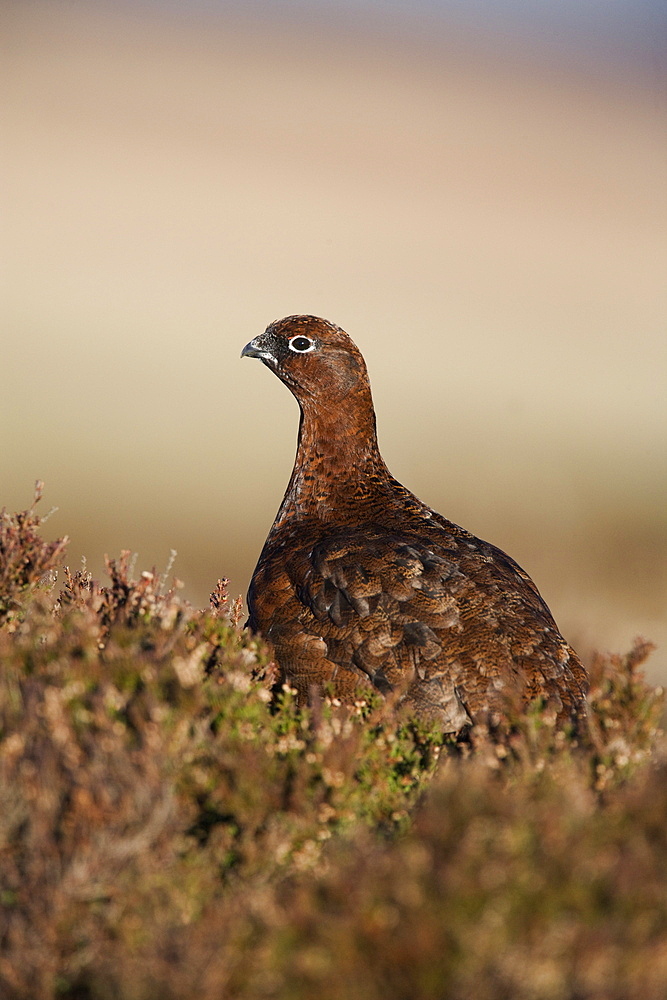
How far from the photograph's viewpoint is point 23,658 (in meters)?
3.32

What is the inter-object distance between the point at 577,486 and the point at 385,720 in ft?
51.2

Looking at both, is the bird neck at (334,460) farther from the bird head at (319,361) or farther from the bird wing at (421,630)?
the bird wing at (421,630)

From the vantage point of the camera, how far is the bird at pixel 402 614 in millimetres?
4133

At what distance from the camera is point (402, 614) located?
4324 millimetres

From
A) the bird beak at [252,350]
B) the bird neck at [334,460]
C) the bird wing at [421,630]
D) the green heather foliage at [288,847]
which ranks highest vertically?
the bird beak at [252,350]

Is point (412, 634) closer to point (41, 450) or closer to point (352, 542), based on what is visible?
point (352, 542)

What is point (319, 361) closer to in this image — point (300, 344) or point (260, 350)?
point (300, 344)

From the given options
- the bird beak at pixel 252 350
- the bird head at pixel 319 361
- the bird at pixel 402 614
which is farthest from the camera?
the bird beak at pixel 252 350

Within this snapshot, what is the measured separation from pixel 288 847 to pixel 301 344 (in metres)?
3.67

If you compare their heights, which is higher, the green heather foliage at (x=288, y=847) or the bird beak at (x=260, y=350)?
the bird beak at (x=260, y=350)

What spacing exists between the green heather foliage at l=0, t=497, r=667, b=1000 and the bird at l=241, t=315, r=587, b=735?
461 millimetres

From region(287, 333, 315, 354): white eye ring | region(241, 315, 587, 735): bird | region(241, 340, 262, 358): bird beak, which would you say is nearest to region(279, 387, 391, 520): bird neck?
region(241, 315, 587, 735): bird

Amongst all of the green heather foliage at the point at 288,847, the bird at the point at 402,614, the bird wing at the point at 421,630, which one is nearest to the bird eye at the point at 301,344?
the bird at the point at 402,614

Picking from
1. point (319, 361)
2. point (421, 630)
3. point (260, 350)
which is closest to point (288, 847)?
point (421, 630)
